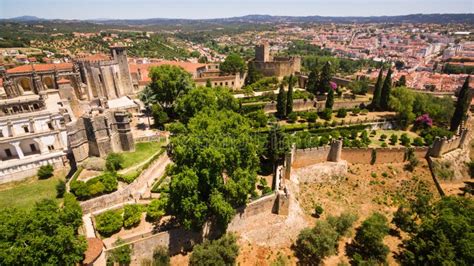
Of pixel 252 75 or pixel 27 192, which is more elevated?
pixel 252 75

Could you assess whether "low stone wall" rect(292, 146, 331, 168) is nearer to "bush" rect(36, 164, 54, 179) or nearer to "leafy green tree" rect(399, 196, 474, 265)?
"leafy green tree" rect(399, 196, 474, 265)

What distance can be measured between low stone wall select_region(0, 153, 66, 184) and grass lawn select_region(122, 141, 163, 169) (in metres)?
7.23

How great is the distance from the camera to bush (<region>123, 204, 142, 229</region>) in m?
23.0

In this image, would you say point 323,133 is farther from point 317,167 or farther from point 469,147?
point 469,147

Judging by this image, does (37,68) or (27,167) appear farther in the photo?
(37,68)

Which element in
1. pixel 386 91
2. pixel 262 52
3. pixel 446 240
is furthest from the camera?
pixel 262 52

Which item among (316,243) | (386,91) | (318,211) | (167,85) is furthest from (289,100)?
(316,243)

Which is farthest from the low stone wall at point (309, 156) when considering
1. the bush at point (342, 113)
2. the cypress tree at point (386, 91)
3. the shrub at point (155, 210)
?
the cypress tree at point (386, 91)

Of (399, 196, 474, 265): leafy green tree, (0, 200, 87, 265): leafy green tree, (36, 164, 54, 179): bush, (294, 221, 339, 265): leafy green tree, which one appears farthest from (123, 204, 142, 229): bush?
(399, 196, 474, 265): leafy green tree

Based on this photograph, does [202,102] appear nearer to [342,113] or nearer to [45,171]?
[45,171]

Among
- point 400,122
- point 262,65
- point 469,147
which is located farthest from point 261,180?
point 262,65

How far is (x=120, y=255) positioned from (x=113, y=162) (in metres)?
11.9

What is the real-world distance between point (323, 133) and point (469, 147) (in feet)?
66.5

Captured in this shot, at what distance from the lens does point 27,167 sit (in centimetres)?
3003
